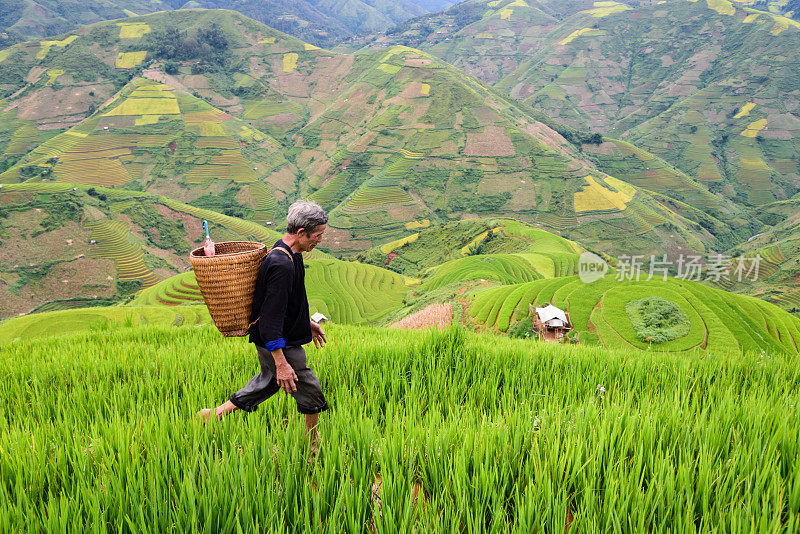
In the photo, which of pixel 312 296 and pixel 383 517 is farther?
pixel 312 296

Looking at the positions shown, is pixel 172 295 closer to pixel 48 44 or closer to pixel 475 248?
pixel 475 248

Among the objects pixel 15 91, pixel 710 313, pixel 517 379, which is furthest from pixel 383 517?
pixel 15 91

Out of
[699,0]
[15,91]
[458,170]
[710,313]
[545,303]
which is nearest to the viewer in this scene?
[710,313]

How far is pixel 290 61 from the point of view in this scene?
154 m

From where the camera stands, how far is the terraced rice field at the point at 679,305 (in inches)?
500

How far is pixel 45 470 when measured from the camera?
1.98 meters

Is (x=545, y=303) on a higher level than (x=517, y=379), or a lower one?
lower

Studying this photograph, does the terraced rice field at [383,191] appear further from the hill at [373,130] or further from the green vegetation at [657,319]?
the green vegetation at [657,319]

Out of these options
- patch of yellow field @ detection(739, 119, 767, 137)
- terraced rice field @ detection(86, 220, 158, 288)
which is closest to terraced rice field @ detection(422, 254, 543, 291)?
terraced rice field @ detection(86, 220, 158, 288)

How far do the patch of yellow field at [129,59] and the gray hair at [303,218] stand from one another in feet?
583

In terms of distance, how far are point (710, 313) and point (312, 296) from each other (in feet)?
144

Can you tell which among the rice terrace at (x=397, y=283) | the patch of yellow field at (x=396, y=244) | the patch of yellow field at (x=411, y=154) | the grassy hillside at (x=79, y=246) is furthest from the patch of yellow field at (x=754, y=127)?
the grassy hillside at (x=79, y=246)

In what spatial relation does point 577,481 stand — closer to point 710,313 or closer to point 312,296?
point 710,313

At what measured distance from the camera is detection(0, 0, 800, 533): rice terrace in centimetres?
186
